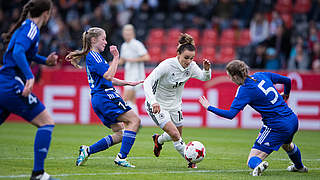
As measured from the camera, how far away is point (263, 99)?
7.18 metres

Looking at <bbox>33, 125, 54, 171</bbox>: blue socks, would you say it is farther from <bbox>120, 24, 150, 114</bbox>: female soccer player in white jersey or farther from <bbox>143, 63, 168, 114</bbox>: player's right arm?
<bbox>120, 24, 150, 114</bbox>: female soccer player in white jersey

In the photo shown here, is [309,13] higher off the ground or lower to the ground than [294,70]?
higher

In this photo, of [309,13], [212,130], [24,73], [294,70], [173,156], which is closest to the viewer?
[24,73]

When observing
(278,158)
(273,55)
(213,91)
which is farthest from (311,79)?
(278,158)

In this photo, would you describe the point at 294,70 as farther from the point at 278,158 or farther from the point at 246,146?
the point at 278,158

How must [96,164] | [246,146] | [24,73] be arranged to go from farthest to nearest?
[246,146] < [96,164] < [24,73]

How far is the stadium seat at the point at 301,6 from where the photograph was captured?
67.8 feet

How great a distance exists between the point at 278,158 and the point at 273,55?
26.9 feet

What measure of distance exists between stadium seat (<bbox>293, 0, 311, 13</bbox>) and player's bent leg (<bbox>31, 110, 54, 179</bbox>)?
657 inches

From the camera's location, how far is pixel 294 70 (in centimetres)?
1611

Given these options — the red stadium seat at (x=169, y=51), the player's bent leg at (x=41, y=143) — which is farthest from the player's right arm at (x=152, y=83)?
the red stadium seat at (x=169, y=51)

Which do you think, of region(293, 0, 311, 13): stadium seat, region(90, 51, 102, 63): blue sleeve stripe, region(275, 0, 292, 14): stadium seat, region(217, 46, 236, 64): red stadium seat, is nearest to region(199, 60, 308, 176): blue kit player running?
region(90, 51, 102, 63): blue sleeve stripe

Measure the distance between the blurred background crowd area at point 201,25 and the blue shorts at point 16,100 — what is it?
12.3 metres

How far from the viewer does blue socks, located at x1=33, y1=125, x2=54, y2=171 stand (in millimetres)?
5918
